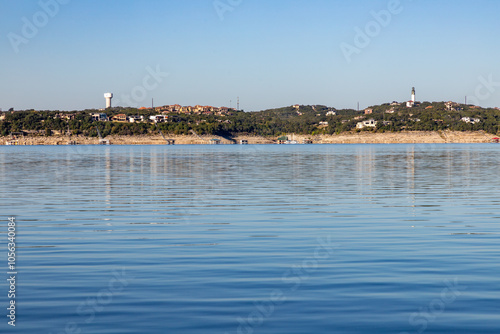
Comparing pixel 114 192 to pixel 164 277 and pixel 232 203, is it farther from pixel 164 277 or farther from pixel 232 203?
pixel 164 277

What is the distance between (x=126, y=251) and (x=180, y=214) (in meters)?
7.36

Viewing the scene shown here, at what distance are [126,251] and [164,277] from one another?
3.08 m

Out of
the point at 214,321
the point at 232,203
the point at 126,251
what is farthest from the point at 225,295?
the point at 232,203

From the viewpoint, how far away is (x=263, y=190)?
3216cm

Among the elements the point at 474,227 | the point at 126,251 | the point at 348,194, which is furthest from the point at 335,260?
the point at 348,194

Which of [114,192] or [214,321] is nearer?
[214,321]

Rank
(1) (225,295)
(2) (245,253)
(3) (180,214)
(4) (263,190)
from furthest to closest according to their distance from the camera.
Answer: (4) (263,190)
(3) (180,214)
(2) (245,253)
(1) (225,295)

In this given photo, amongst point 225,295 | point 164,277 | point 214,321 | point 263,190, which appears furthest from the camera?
point 263,190

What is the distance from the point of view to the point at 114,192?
31.4m

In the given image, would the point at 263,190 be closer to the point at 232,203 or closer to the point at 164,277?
the point at 232,203

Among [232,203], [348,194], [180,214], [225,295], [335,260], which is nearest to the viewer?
[225,295]

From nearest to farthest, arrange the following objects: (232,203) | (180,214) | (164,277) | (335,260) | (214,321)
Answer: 1. (214,321)
2. (164,277)
3. (335,260)
4. (180,214)
5. (232,203)

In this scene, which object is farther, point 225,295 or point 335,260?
point 335,260

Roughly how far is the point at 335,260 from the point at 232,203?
1269 centimetres
